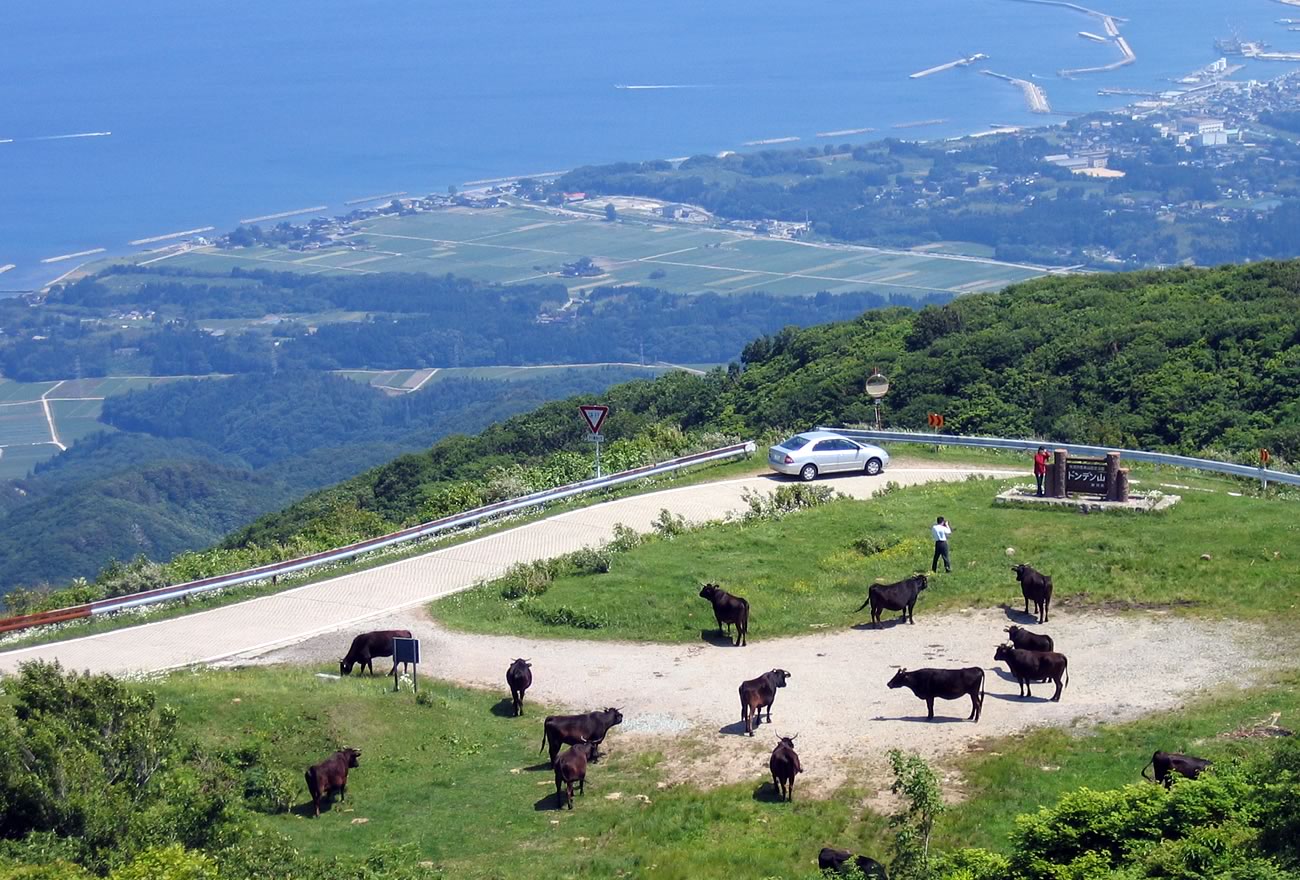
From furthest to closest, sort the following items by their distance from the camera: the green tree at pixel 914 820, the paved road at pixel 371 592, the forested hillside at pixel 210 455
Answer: the forested hillside at pixel 210 455 → the paved road at pixel 371 592 → the green tree at pixel 914 820

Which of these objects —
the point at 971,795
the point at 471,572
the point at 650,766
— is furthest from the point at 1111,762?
the point at 471,572

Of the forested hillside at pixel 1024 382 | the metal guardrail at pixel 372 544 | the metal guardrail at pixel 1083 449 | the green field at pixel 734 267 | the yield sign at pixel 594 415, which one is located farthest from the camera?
the green field at pixel 734 267

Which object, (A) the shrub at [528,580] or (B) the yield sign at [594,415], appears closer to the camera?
(A) the shrub at [528,580]

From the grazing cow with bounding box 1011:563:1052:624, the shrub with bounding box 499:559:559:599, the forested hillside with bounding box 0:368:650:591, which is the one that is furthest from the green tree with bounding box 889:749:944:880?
the forested hillside with bounding box 0:368:650:591

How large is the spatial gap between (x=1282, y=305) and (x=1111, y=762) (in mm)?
33792

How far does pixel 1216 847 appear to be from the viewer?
14367mm

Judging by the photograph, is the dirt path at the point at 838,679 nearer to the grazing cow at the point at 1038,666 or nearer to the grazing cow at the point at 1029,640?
the grazing cow at the point at 1038,666

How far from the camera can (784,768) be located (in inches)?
704

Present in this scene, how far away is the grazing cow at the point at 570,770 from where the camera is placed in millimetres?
18328

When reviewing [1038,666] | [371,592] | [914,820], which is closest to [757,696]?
[1038,666]

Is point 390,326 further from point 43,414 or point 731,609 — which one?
point 731,609

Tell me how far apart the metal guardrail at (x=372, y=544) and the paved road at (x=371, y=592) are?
25.8 inches

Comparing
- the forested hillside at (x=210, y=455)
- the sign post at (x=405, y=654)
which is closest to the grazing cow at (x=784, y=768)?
the sign post at (x=405, y=654)

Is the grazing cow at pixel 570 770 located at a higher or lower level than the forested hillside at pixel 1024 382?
Result: higher
